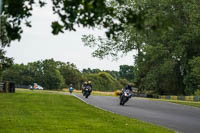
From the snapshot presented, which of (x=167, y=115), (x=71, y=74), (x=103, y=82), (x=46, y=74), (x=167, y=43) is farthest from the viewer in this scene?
(x=103, y=82)

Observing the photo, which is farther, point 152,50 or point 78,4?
point 152,50

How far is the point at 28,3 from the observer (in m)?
5.38

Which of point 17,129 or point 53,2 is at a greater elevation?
point 53,2

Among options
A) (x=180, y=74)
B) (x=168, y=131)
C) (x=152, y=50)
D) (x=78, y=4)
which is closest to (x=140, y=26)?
(x=78, y=4)

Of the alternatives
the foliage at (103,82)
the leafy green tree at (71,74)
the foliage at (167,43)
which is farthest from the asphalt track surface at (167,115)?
the foliage at (103,82)

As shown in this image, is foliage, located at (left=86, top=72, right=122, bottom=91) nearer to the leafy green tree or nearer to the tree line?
the tree line

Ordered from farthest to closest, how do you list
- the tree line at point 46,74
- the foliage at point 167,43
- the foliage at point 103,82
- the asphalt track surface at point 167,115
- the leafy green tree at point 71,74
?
1. the foliage at point 103,82
2. the leafy green tree at point 71,74
3. the tree line at point 46,74
4. the foliage at point 167,43
5. the asphalt track surface at point 167,115

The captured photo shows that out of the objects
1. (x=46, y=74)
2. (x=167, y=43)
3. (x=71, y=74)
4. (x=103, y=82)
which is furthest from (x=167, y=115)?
(x=103, y=82)

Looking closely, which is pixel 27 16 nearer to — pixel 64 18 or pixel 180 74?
pixel 64 18

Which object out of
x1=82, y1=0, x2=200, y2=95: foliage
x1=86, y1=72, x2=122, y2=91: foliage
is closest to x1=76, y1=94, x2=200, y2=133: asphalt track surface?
x1=82, y1=0, x2=200, y2=95: foliage

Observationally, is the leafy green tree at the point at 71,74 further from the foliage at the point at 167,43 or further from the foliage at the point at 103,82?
the foliage at the point at 167,43

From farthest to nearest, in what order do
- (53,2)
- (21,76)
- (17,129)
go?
1. (21,76)
2. (17,129)
3. (53,2)

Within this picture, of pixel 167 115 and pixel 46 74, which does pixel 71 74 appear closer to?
pixel 46 74

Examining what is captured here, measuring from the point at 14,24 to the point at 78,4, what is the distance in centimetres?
84
